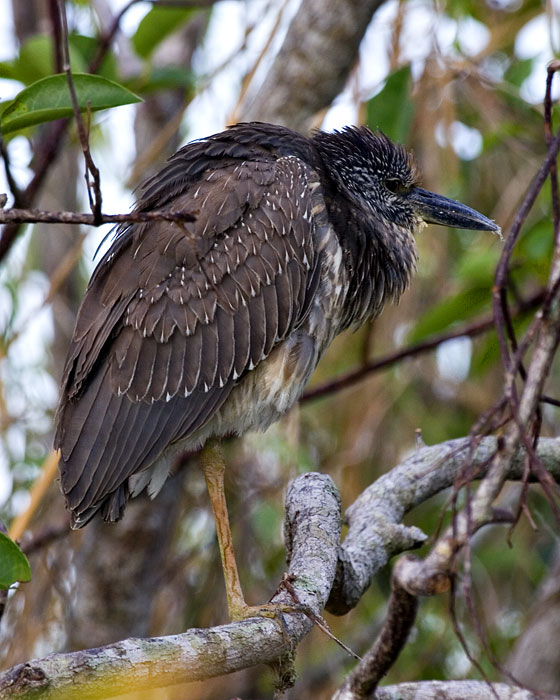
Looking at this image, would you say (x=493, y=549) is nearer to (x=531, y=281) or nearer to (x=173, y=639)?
(x=531, y=281)

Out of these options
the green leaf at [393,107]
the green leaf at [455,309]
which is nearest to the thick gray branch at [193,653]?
the green leaf at [455,309]

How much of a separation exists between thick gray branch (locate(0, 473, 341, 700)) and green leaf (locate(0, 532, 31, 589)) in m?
0.31

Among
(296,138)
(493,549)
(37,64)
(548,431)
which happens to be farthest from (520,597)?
(37,64)

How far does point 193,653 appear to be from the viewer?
2100 mm

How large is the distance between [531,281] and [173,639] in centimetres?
405

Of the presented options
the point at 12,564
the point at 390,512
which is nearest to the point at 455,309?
the point at 390,512

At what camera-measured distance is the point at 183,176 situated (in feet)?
11.8

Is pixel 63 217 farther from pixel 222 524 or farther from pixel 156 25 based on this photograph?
pixel 156 25

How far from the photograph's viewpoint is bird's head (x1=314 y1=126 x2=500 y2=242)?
4066 mm

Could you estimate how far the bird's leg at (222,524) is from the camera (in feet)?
11.2

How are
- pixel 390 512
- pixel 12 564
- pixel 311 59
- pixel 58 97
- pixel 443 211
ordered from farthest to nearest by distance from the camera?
pixel 311 59, pixel 443 211, pixel 390 512, pixel 58 97, pixel 12 564

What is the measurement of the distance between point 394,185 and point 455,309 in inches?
24.1

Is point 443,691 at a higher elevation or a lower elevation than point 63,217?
lower

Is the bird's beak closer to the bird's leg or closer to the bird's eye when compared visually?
the bird's eye
